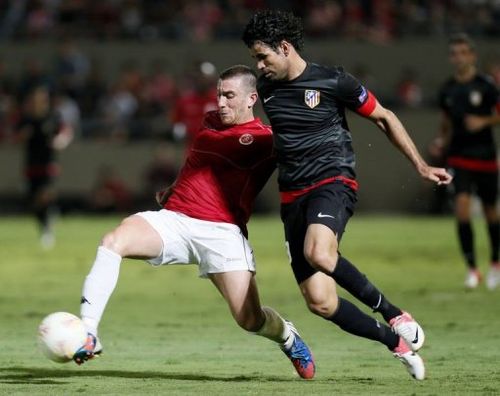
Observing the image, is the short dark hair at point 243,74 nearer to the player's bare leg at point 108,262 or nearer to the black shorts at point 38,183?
the player's bare leg at point 108,262

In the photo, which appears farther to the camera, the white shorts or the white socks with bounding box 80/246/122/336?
the white shorts

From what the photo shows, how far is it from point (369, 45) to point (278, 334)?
2028cm

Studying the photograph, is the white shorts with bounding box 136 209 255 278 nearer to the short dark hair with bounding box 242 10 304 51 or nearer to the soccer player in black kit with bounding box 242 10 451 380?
the soccer player in black kit with bounding box 242 10 451 380

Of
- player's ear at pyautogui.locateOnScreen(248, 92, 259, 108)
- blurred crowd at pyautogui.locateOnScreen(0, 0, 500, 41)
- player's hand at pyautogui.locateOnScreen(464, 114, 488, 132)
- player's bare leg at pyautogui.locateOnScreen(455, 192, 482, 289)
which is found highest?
player's ear at pyautogui.locateOnScreen(248, 92, 259, 108)

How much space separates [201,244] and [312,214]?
75 cm

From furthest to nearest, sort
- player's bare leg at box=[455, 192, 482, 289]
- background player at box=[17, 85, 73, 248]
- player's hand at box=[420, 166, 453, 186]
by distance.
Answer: background player at box=[17, 85, 73, 248] → player's bare leg at box=[455, 192, 482, 289] → player's hand at box=[420, 166, 453, 186]

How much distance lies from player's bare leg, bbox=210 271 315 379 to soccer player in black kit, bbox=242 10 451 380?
32 cm

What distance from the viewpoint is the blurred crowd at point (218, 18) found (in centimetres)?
2781

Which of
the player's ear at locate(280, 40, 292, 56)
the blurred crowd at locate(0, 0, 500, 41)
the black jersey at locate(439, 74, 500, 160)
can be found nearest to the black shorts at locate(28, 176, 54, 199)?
the blurred crowd at locate(0, 0, 500, 41)

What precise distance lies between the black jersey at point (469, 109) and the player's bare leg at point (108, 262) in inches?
254

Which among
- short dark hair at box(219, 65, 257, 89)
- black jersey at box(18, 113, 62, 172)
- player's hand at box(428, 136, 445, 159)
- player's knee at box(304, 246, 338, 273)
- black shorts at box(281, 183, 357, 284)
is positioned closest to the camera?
player's knee at box(304, 246, 338, 273)

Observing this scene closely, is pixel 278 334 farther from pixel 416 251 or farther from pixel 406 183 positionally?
pixel 406 183

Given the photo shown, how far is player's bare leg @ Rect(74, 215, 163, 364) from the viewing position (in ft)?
24.5

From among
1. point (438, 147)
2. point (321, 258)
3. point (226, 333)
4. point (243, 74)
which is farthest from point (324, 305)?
point (438, 147)
